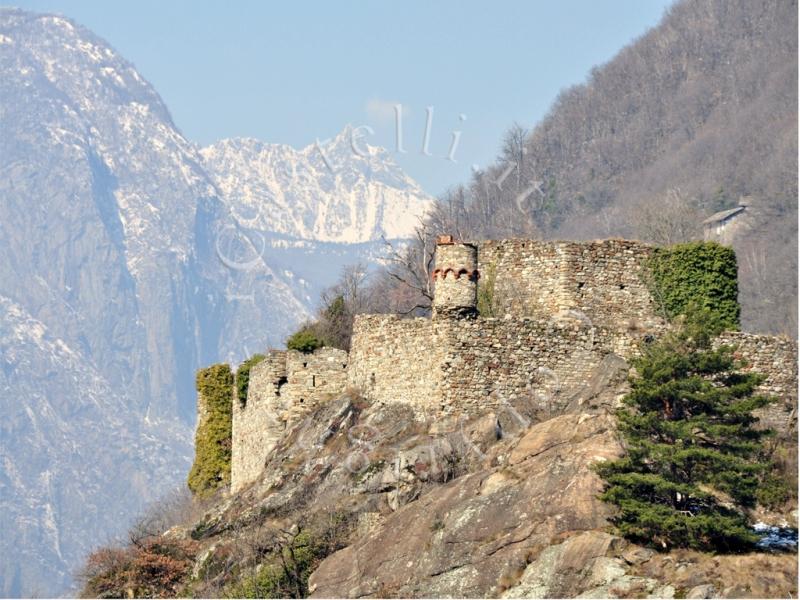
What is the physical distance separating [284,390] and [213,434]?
30.8 feet

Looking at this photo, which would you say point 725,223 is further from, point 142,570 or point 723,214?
point 142,570

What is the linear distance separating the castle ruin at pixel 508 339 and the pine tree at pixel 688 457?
7.48 metres

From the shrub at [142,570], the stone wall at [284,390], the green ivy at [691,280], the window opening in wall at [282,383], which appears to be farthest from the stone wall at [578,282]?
the shrub at [142,570]

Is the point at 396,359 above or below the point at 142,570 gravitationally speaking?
above

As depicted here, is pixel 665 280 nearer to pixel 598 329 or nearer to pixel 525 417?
pixel 598 329

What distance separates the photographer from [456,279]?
171 ft

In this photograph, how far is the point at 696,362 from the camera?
4356 cm

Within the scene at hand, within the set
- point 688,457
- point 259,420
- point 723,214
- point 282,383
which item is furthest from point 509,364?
point 723,214

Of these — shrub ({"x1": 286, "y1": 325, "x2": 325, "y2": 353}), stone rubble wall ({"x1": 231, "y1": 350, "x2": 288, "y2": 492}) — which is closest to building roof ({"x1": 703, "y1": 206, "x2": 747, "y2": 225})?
Answer: stone rubble wall ({"x1": 231, "y1": 350, "x2": 288, "y2": 492})

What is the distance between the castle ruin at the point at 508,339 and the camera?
51.1 meters

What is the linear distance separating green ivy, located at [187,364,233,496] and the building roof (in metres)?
100

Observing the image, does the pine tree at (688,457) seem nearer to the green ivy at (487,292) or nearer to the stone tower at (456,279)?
the stone tower at (456,279)

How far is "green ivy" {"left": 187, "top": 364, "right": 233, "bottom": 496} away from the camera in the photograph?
220ft

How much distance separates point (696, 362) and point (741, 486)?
3.36 meters
